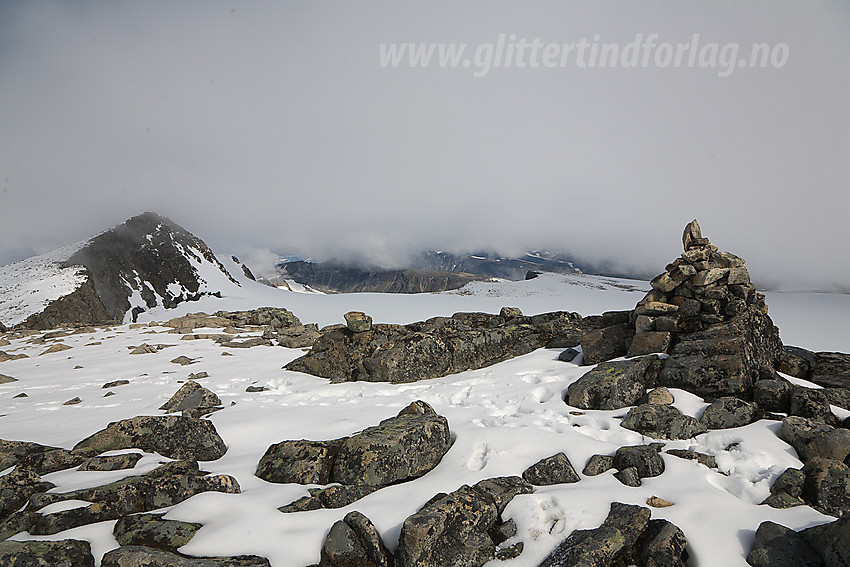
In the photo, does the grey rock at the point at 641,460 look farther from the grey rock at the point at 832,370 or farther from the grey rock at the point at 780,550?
the grey rock at the point at 832,370

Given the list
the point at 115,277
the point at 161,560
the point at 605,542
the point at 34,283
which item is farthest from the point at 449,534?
the point at 115,277

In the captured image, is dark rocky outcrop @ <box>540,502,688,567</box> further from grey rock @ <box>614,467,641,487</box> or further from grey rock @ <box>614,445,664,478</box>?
grey rock @ <box>614,445,664,478</box>

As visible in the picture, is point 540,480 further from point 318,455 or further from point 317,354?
point 317,354

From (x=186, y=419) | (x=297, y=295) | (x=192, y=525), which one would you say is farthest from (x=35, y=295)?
(x=192, y=525)

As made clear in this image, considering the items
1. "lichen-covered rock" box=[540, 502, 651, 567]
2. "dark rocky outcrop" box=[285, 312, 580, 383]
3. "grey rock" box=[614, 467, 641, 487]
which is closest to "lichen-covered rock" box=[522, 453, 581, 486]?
"grey rock" box=[614, 467, 641, 487]

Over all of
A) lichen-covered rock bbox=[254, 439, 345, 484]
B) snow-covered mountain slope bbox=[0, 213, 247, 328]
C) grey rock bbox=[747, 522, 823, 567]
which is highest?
grey rock bbox=[747, 522, 823, 567]

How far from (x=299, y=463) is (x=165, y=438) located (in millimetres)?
3392

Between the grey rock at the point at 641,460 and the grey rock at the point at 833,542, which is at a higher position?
the grey rock at the point at 833,542

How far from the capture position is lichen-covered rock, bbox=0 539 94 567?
4430 mm

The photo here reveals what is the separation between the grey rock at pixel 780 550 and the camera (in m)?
4.42

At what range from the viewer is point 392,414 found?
10.1 meters

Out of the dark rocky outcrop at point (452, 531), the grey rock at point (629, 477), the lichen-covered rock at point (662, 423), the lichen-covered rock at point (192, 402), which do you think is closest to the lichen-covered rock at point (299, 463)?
the dark rocky outcrop at point (452, 531)

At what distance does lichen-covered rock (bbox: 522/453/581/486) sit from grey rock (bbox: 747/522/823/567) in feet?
7.92

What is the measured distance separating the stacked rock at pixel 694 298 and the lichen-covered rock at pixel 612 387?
6.22ft
